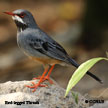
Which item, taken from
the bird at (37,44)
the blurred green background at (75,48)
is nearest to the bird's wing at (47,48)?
the bird at (37,44)

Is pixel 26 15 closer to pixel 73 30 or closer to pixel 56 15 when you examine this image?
pixel 73 30

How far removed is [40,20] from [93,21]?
5565 mm

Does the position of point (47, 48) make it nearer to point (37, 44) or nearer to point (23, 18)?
point (37, 44)

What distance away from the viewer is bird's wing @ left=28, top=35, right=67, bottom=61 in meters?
7.15

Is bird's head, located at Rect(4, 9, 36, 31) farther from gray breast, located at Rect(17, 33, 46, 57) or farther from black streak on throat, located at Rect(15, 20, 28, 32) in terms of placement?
gray breast, located at Rect(17, 33, 46, 57)

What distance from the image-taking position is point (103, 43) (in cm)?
1312

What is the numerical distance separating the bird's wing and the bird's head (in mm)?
333

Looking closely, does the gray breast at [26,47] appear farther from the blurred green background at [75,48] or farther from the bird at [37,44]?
the blurred green background at [75,48]

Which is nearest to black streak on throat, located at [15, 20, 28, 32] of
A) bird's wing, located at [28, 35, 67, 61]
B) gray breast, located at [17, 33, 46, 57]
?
gray breast, located at [17, 33, 46, 57]

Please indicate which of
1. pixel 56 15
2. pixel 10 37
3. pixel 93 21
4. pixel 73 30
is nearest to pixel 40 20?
pixel 56 15

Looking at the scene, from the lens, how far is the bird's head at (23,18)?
720 centimetres

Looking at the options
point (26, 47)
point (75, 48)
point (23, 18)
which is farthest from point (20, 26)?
point (75, 48)

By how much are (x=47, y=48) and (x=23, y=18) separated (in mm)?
763

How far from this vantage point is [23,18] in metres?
7.23
